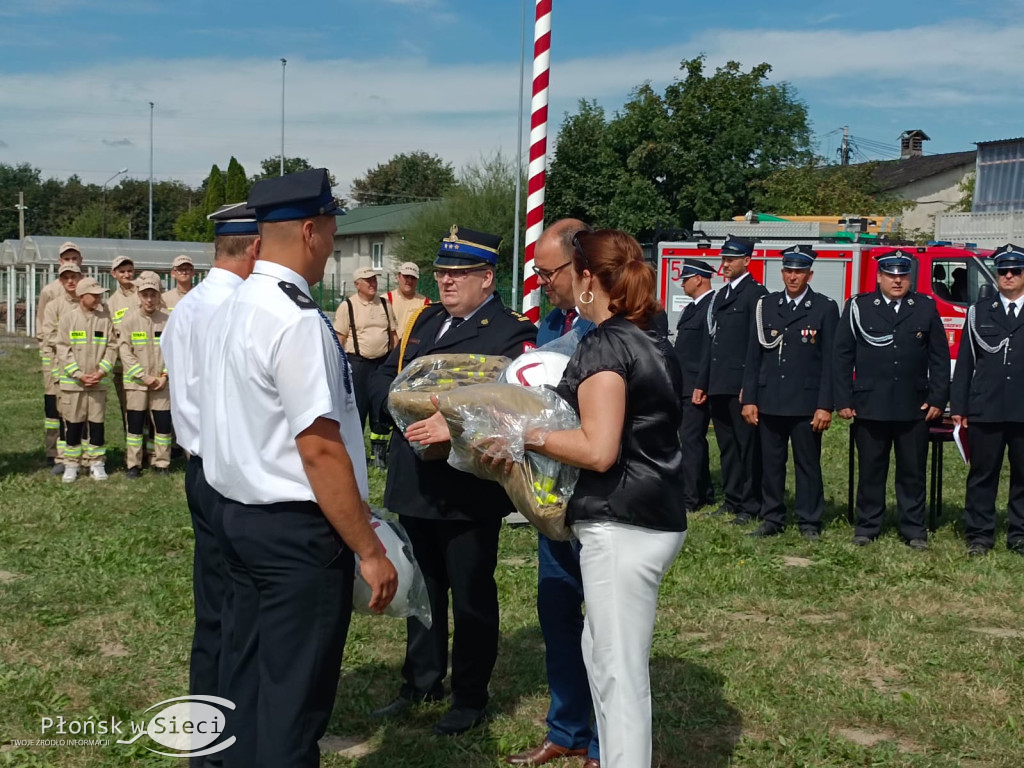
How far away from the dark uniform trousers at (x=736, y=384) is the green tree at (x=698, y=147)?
28193 mm

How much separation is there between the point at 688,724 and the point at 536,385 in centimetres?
196

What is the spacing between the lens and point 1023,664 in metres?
5.48

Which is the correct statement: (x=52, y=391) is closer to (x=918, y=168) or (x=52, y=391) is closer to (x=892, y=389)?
(x=892, y=389)

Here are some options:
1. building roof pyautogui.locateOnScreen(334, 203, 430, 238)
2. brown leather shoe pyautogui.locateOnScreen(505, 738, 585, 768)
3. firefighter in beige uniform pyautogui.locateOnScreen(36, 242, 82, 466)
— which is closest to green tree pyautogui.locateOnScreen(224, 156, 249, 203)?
building roof pyautogui.locateOnScreen(334, 203, 430, 238)

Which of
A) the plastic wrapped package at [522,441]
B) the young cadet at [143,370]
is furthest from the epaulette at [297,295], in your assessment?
the young cadet at [143,370]

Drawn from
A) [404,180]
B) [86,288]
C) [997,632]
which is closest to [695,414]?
[997,632]

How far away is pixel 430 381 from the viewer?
165 inches

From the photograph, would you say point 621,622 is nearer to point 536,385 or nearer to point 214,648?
point 536,385

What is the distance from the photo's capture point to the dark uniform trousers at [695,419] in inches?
377

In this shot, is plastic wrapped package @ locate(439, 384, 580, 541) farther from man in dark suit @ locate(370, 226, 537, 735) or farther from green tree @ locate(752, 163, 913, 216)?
green tree @ locate(752, 163, 913, 216)

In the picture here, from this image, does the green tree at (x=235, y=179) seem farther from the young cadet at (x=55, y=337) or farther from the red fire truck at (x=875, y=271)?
the young cadet at (x=55, y=337)

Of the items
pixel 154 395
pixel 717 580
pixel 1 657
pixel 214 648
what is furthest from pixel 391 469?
pixel 154 395

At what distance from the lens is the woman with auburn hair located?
3398mm

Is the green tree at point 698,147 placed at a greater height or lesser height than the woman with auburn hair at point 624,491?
greater
